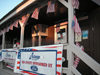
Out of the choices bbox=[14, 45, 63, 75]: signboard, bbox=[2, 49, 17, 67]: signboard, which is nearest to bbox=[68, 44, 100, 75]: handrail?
bbox=[14, 45, 63, 75]: signboard

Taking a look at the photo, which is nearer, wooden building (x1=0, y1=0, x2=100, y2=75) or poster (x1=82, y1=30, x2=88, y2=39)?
wooden building (x1=0, y1=0, x2=100, y2=75)

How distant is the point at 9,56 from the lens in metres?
6.22

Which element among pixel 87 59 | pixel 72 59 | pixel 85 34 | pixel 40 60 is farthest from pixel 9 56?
pixel 87 59

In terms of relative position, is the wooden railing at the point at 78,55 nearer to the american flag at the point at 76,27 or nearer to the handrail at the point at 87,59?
the handrail at the point at 87,59

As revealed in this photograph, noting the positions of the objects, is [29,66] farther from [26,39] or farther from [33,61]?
[26,39]

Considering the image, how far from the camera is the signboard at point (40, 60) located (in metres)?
3.12

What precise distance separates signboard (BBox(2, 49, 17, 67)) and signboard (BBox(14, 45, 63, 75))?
0.98 metres

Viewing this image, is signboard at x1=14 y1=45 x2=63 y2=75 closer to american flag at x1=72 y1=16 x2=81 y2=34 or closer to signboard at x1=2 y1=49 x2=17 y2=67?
american flag at x1=72 y1=16 x2=81 y2=34

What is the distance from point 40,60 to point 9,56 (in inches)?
124

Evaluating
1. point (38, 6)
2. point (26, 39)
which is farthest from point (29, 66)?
point (26, 39)

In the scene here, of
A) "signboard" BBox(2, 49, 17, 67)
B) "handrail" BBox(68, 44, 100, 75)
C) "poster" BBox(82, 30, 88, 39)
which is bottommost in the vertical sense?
"signboard" BBox(2, 49, 17, 67)

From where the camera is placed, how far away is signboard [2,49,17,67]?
5.80 m

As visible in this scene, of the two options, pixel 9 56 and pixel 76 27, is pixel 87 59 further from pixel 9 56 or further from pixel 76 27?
pixel 9 56

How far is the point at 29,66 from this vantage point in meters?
4.21
